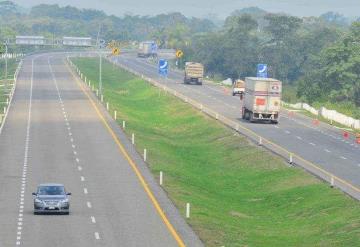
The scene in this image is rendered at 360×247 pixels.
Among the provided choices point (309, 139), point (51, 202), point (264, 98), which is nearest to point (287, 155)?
point (309, 139)

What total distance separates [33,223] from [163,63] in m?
98.0

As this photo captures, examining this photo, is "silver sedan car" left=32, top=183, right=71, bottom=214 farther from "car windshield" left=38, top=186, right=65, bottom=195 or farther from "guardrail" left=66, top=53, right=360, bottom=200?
"guardrail" left=66, top=53, right=360, bottom=200

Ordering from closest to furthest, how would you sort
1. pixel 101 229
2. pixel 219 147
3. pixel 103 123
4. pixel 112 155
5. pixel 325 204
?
1. pixel 101 229
2. pixel 325 204
3. pixel 112 155
4. pixel 219 147
5. pixel 103 123

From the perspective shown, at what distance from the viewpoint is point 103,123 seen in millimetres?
104250

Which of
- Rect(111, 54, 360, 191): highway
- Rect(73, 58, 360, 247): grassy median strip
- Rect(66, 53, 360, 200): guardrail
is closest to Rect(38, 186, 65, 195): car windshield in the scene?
Rect(73, 58, 360, 247): grassy median strip

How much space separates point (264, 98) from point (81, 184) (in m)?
42.8

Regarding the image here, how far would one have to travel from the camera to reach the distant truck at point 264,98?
104812 mm

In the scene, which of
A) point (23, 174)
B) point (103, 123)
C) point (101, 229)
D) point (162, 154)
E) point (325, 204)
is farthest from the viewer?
point (103, 123)

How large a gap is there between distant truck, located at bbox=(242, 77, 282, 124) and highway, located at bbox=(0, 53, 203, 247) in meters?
13.5

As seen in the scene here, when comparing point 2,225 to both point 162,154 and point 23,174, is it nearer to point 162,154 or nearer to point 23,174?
point 23,174

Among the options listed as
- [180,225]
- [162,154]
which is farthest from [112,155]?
[180,225]

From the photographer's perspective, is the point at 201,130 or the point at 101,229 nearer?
the point at 101,229

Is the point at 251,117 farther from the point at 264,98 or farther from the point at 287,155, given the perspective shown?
the point at 287,155

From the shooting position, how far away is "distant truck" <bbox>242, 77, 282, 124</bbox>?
105m
